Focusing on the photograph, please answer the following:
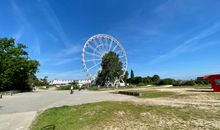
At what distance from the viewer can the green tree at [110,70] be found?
69044 millimetres

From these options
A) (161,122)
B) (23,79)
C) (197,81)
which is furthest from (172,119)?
(23,79)

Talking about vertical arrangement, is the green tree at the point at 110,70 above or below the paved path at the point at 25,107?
above

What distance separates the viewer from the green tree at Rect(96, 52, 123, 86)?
69044 mm

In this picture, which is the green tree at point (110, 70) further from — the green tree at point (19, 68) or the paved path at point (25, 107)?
the paved path at point (25, 107)

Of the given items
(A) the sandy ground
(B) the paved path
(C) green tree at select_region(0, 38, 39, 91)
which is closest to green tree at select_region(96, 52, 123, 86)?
(C) green tree at select_region(0, 38, 39, 91)

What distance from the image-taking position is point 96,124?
8.57 metres

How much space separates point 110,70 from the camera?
2778 inches

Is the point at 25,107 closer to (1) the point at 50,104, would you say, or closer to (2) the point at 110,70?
(1) the point at 50,104

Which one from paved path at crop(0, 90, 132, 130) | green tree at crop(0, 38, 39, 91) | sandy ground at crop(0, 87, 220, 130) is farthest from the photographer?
green tree at crop(0, 38, 39, 91)

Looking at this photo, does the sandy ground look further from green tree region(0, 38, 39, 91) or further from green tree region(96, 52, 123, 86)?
green tree region(96, 52, 123, 86)

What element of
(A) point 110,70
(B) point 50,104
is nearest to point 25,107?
(B) point 50,104

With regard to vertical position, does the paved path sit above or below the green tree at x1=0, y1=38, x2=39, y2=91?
below

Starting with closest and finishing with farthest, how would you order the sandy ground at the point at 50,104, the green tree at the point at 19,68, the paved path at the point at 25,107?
the paved path at the point at 25,107 → the sandy ground at the point at 50,104 → the green tree at the point at 19,68

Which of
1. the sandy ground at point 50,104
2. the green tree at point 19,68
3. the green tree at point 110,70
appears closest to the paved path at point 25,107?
the sandy ground at point 50,104
